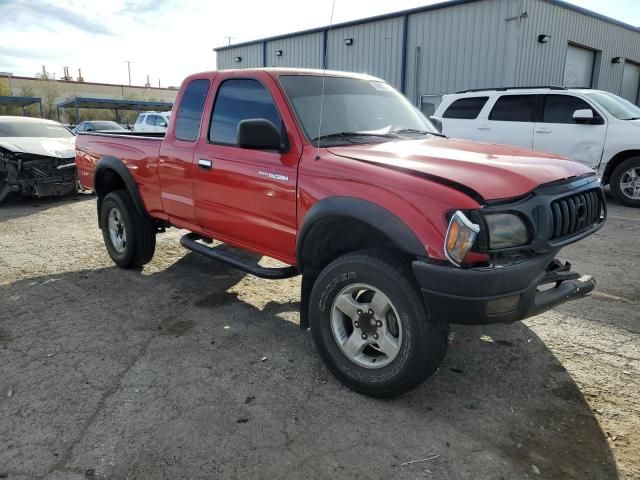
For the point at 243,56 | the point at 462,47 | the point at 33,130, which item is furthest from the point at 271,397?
the point at 243,56

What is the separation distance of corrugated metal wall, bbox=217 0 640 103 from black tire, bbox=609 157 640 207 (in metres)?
5.95

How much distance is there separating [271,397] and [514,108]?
8337mm

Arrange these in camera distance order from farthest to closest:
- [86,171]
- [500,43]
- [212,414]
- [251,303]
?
[500,43]
[86,171]
[251,303]
[212,414]

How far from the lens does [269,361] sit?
338 cm

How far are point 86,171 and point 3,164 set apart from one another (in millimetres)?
4533

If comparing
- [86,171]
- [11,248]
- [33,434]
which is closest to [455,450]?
[33,434]

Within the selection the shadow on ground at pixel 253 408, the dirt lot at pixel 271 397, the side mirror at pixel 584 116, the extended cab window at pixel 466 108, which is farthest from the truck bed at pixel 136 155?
the side mirror at pixel 584 116

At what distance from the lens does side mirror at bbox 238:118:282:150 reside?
3115 mm

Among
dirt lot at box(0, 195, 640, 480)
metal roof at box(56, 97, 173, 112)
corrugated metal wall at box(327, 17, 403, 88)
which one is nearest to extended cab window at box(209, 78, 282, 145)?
dirt lot at box(0, 195, 640, 480)

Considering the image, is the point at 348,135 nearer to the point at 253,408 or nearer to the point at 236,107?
the point at 236,107

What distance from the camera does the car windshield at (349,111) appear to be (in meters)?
3.44

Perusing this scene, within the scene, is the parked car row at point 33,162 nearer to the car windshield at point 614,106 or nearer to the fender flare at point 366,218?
the fender flare at point 366,218

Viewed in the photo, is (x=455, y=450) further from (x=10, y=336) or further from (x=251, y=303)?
(x=10, y=336)

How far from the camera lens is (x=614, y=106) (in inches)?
349
